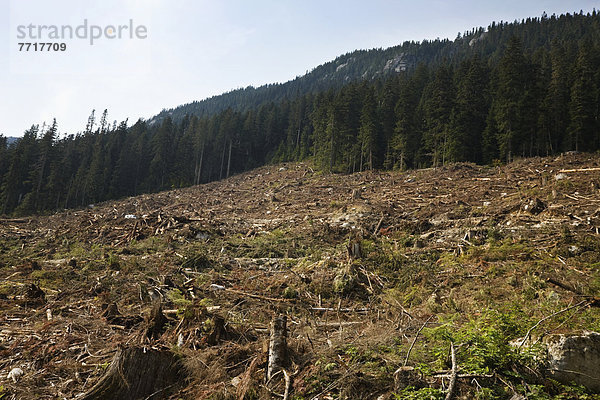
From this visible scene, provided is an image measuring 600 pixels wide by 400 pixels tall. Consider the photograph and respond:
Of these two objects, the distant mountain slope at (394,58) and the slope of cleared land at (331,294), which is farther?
the distant mountain slope at (394,58)

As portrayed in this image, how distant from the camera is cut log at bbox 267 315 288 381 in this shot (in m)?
4.14

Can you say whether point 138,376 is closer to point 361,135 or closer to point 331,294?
point 331,294

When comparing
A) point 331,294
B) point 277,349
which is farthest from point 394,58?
point 277,349

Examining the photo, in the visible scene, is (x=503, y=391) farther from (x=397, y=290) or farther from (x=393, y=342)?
(x=397, y=290)

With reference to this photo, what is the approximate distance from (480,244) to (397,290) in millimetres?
4392

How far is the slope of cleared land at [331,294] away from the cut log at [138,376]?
0.11 m

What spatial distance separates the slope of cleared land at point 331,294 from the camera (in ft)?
12.7

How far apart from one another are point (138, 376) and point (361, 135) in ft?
151

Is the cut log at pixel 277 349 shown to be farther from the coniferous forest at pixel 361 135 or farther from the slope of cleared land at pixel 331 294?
the coniferous forest at pixel 361 135

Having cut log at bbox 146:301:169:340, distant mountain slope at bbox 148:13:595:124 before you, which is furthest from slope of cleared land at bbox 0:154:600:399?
distant mountain slope at bbox 148:13:595:124

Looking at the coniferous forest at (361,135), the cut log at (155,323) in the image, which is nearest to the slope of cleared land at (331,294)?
the cut log at (155,323)

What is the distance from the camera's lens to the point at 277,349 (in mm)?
4270

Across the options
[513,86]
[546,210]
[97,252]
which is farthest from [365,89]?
[97,252]

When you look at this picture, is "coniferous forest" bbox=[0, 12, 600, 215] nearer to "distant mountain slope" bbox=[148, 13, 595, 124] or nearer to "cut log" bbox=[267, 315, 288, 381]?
"distant mountain slope" bbox=[148, 13, 595, 124]
